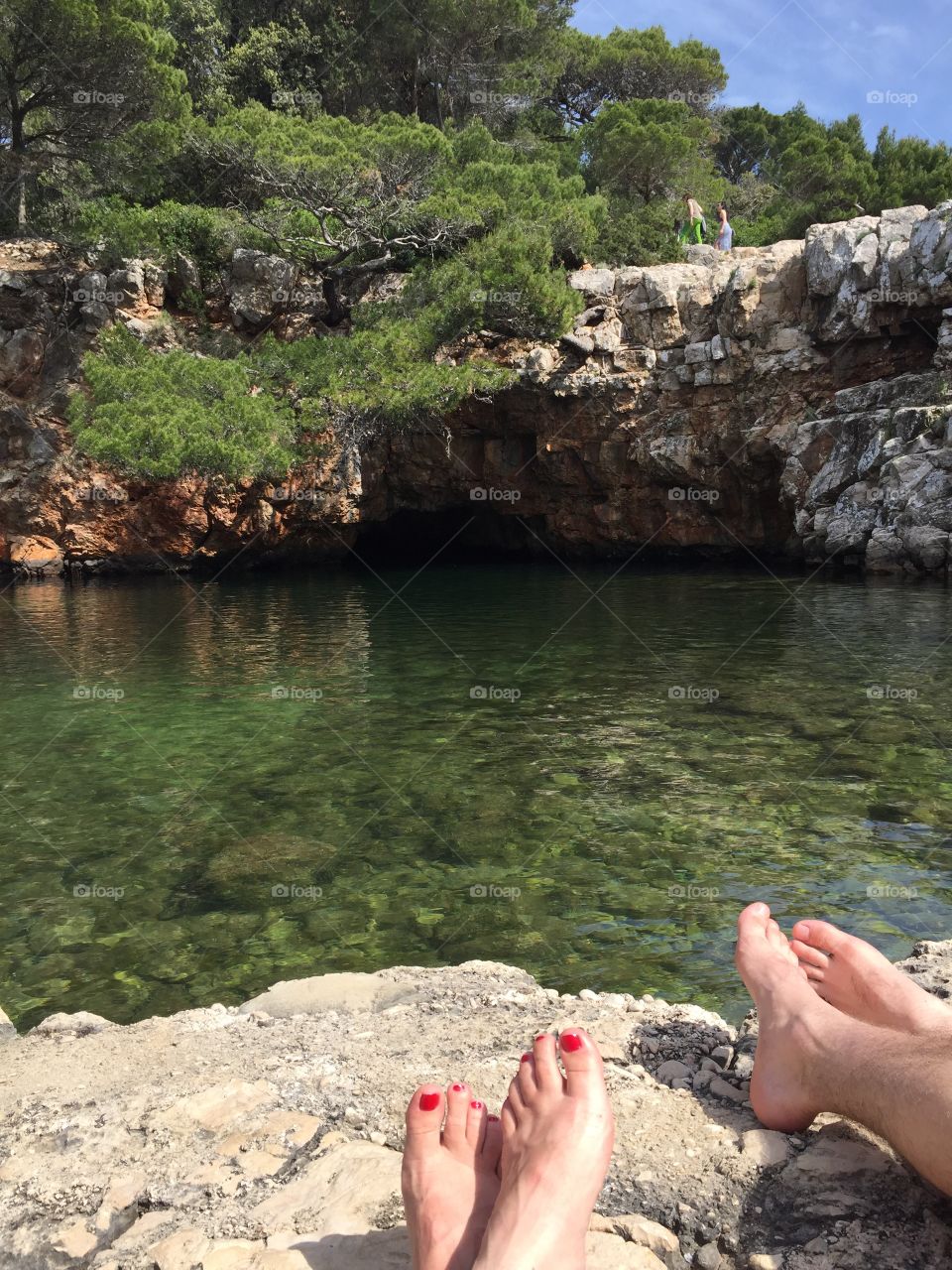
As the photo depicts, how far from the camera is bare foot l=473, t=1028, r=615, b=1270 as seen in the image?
5.57 feet

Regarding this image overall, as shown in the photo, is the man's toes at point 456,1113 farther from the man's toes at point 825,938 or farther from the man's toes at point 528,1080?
the man's toes at point 825,938

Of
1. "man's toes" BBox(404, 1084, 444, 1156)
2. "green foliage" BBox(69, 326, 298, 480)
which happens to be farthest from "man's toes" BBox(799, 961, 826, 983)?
"green foliage" BBox(69, 326, 298, 480)

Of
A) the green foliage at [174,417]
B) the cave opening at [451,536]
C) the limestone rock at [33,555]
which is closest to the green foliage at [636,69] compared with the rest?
the cave opening at [451,536]

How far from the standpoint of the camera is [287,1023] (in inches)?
120

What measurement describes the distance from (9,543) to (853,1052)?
2713 centimetres

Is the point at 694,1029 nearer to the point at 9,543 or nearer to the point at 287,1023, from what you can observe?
the point at 287,1023

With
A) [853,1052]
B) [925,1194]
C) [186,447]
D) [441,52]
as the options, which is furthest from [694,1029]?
[441,52]

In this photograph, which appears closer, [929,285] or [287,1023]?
[287,1023]

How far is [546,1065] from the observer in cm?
210

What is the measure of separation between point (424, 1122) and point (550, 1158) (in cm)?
31

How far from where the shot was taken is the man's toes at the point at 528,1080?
206cm

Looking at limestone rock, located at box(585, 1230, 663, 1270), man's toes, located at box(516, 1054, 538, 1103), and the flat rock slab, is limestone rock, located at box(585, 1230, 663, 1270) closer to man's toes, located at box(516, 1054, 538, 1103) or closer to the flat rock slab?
man's toes, located at box(516, 1054, 538, 1103)

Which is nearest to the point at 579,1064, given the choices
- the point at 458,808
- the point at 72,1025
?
the point at 72,1025

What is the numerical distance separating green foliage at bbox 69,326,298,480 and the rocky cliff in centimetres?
268
